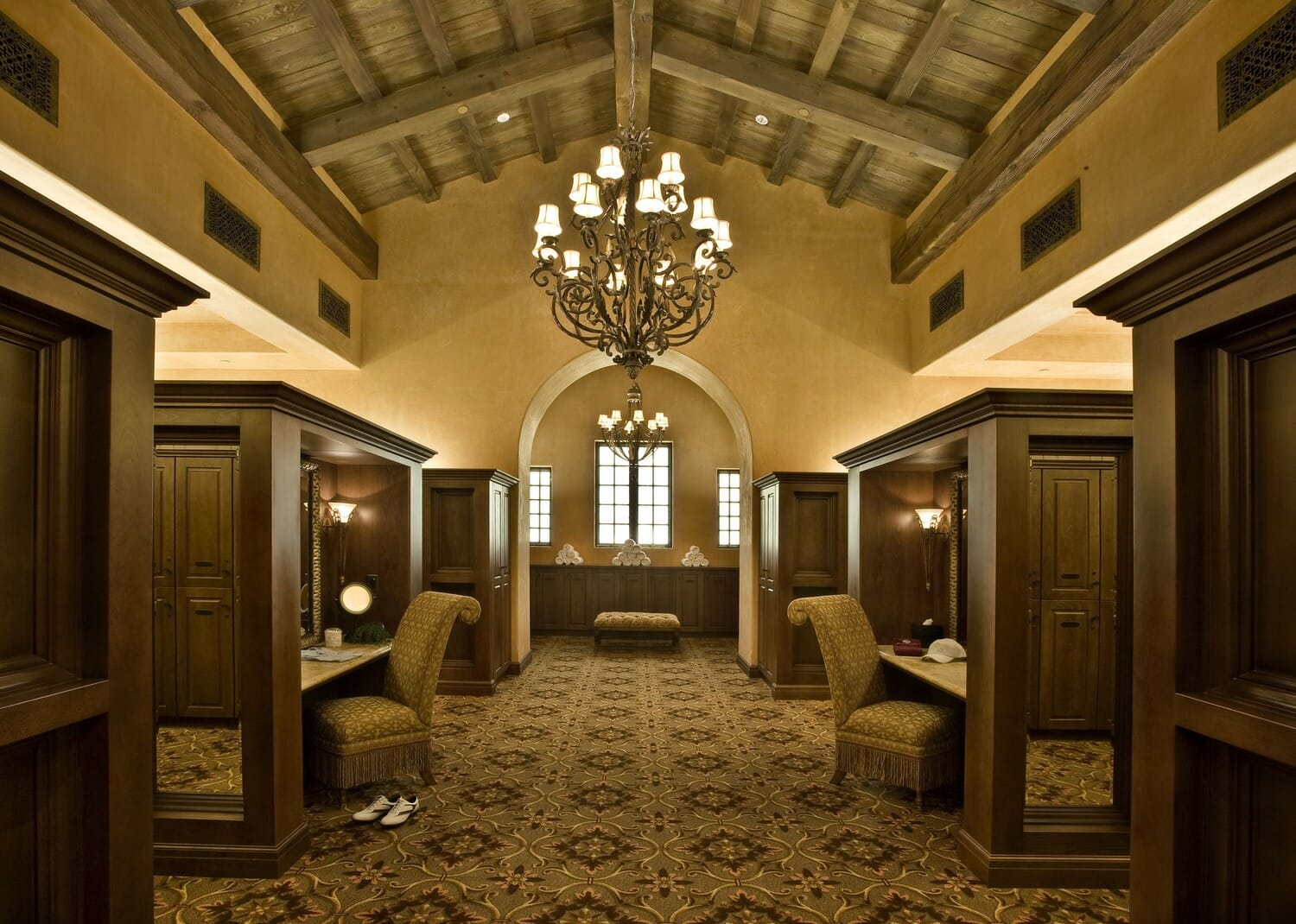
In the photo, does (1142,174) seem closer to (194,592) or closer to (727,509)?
(194,592)

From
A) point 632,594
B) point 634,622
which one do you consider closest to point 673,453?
point 632,594

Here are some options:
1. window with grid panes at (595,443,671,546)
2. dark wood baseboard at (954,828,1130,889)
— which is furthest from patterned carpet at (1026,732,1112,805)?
window with grid panes at (595,443,671,546)

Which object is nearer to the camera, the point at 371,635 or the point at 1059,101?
the point at 1059,101

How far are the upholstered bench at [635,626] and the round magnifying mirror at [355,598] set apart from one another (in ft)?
15.4

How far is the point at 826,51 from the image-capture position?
605 centimetres

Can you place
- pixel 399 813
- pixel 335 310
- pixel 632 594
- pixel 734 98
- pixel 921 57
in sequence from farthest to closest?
pixel 632 594, pixel 335 310, pixel 734 98, pixel 921 57, pixel 399 813

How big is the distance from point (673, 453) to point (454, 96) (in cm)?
701

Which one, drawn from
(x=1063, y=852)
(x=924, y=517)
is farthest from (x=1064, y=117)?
(x=1063, y=852)

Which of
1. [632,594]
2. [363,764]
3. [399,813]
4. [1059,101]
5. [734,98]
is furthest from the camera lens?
[632,594]

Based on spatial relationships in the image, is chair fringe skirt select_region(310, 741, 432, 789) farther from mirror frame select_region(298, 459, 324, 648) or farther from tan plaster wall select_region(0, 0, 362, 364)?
→ tan plaster wall select_region(0, 0, 362, 364)

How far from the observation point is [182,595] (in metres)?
3.98

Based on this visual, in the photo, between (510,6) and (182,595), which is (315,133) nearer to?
(510,6)

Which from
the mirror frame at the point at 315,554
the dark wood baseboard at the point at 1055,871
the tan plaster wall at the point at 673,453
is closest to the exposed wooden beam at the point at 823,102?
the mirror frame at the point at 315,554

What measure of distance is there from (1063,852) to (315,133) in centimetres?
683
